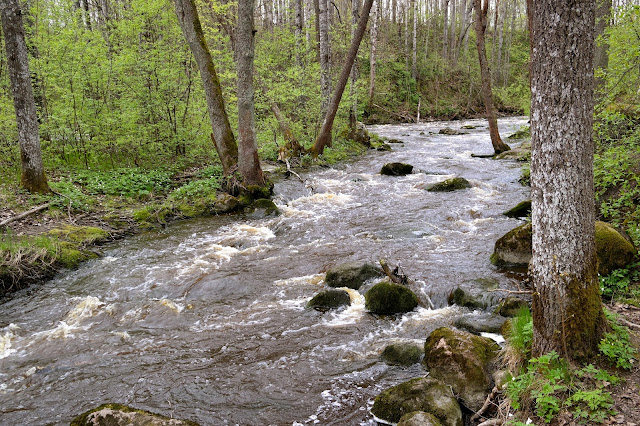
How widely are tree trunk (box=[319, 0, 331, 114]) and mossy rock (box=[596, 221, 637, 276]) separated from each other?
14742mm

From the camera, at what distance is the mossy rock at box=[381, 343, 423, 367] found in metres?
5.05

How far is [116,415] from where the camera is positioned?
13.1 ft

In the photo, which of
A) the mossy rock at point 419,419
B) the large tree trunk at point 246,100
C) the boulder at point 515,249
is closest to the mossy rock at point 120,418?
the mossy rock at point 419,419

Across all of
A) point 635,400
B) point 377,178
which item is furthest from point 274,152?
point 635,400

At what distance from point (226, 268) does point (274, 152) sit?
411 inches

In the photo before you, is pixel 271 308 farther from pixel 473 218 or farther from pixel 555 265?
pixel 473 218

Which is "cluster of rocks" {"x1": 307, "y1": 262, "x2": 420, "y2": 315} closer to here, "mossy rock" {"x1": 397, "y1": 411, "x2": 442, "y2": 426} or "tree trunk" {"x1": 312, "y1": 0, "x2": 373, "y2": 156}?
"mossy rock" {"x1": 397, "y1": 411, "x2": 442, "y2": 426}

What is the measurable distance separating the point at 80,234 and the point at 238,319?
5170mm

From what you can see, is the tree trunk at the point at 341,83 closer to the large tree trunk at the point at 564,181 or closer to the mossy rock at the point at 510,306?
the mossy rock at the point at 510,306

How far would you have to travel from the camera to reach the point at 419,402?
13.2 ft

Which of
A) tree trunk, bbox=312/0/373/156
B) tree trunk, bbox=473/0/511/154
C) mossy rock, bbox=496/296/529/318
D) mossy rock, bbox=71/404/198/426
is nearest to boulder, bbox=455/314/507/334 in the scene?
mossy rock, bbox=496/296/529/318

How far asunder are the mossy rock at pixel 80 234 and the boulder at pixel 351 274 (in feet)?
18.4

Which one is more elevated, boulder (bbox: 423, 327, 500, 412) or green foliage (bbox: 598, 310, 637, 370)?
green foliage (bbox: 598, 310, 637, 370)

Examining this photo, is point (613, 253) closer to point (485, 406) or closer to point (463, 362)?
point (463, 362)
